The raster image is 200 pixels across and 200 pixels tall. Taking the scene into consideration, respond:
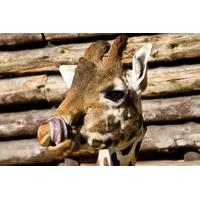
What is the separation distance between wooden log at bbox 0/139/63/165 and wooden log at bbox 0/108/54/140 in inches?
1.5

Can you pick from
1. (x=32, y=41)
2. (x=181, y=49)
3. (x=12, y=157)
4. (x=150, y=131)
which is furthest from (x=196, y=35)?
(x=12, y=157)

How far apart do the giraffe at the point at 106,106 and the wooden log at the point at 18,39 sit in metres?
0.92

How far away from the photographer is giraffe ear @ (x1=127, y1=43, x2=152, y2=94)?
219 cm

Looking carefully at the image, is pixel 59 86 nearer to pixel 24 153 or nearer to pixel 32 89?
pixel 32 89

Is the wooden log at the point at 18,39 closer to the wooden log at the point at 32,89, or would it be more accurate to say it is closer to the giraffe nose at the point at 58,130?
the wooden log at the point at 32,89

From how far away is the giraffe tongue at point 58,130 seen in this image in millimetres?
1943

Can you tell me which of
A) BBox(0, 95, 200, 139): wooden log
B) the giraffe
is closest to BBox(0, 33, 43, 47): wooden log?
BBox(0, 95, 200, 139): wooden log

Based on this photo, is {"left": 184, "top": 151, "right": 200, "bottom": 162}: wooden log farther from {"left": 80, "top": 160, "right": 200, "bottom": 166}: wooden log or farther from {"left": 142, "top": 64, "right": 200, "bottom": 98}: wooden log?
{"left": 142, "top": 64, "right": 200, "bottom": 98}: wooden log

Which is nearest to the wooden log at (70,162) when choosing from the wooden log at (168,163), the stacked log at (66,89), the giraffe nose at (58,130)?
the stacked log at (66,89)

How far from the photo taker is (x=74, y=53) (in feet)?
9.99

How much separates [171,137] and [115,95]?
0.94 metres

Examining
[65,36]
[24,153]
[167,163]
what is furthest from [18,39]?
[167,163]
